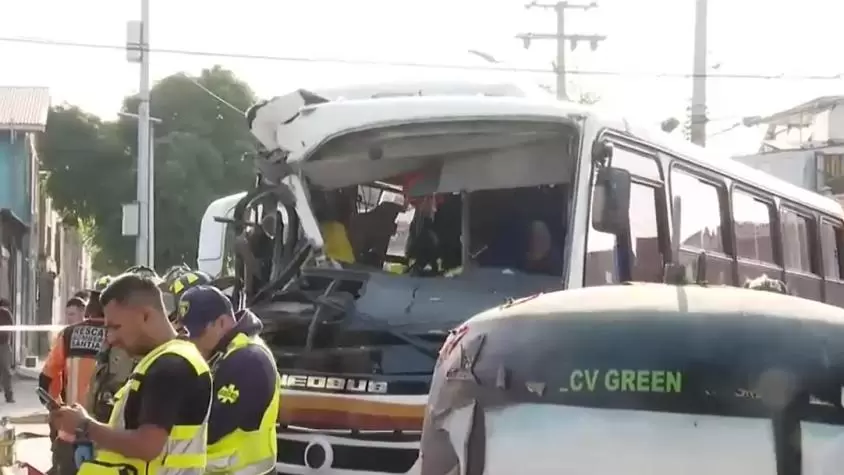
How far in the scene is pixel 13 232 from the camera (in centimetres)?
2836

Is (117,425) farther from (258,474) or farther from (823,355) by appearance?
(823,355)

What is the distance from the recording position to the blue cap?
18.1 feet

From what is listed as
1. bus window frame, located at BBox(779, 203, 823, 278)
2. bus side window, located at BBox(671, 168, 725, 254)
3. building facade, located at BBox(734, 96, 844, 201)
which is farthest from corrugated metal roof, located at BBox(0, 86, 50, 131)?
bus side window, located at BBox(671, 168, 725, 254)

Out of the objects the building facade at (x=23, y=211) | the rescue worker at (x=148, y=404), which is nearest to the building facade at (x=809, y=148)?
the building facade at (x=23, y=211)

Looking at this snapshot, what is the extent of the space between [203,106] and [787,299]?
102ft

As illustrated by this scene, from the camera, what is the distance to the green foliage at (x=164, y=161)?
109 ft

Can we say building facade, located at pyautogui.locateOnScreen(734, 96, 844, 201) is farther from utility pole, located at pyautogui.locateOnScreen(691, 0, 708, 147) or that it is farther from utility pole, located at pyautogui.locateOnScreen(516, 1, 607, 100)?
utility pole, located at pyautogui.locateOnScreen(691, 0, 708, 147)

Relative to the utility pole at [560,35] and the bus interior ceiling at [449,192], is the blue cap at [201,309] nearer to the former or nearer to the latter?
the bus interior ceiling at [449,192]

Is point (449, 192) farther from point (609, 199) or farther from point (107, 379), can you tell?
point (107, 379)

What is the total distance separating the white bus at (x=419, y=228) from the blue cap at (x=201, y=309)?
5.81 ft

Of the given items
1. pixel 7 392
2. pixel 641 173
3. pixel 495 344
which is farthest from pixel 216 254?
pixel 495 344

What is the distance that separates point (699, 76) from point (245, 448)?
17.4 meters

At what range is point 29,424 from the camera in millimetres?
9898

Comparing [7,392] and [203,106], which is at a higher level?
[203,106]
